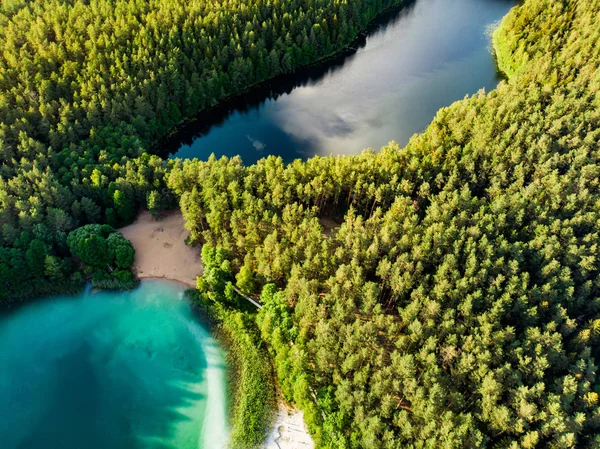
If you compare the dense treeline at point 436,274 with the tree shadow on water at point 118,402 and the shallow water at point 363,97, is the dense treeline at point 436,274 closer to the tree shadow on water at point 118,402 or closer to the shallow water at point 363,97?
the tree shadow on water at point 118,402

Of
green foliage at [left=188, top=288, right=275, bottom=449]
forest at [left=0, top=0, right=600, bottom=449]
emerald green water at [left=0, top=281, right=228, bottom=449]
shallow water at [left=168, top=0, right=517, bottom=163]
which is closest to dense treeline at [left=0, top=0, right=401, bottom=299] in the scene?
forest at [left=0, top=0, right=600, bottom=449]

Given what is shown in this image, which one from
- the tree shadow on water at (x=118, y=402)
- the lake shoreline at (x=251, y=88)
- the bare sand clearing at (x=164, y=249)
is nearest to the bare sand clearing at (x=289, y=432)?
the tree shadow on water at (x=118, y=402)

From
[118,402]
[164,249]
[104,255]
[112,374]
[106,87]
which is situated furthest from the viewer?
[106,87]

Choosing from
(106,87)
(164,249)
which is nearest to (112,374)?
(164,249)

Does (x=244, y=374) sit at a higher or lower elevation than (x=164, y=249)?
lower

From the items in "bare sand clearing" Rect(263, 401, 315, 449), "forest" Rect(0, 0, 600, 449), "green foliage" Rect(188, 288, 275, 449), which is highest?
"forest" Rect(0, 0, 600, 449)

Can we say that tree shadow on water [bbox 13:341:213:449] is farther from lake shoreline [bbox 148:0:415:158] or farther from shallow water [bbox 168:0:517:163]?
lake shoreline [bbox 148:0:415:158]

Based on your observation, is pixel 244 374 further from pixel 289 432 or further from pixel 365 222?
pixel 365 222
